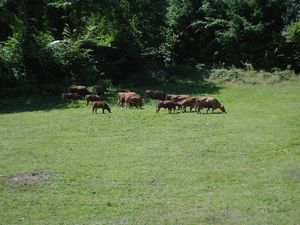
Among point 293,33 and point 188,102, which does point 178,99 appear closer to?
point 188,102

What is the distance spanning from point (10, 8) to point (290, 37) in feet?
61.3

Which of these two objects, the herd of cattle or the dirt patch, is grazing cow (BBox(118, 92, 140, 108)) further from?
the dirt patch

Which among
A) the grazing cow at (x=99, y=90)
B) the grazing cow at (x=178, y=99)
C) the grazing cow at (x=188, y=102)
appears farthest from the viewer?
the grazing cow at (x=99, y=90)

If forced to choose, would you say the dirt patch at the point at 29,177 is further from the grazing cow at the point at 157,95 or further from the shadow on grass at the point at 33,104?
the grazing cow at the point at 157,95

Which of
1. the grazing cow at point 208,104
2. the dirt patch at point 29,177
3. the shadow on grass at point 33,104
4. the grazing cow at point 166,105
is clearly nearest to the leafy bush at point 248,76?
the grazing cow at point 208,104

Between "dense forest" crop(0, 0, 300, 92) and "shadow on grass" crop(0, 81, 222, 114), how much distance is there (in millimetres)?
2327

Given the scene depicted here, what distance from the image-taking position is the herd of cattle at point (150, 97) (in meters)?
27.2

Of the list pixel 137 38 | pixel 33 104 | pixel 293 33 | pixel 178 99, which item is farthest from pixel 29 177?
pixel 293 33

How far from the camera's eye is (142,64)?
41.5 m

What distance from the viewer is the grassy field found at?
44.3 feet

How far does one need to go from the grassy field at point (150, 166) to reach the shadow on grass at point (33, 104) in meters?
0.65

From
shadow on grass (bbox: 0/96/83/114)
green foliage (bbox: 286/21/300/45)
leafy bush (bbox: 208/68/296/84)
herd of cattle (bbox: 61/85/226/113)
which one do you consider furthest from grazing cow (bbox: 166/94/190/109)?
green foliage (bbox: 286/21/300/45)

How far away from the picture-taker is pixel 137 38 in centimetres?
4144

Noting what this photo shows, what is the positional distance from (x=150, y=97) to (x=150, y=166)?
14715mm
